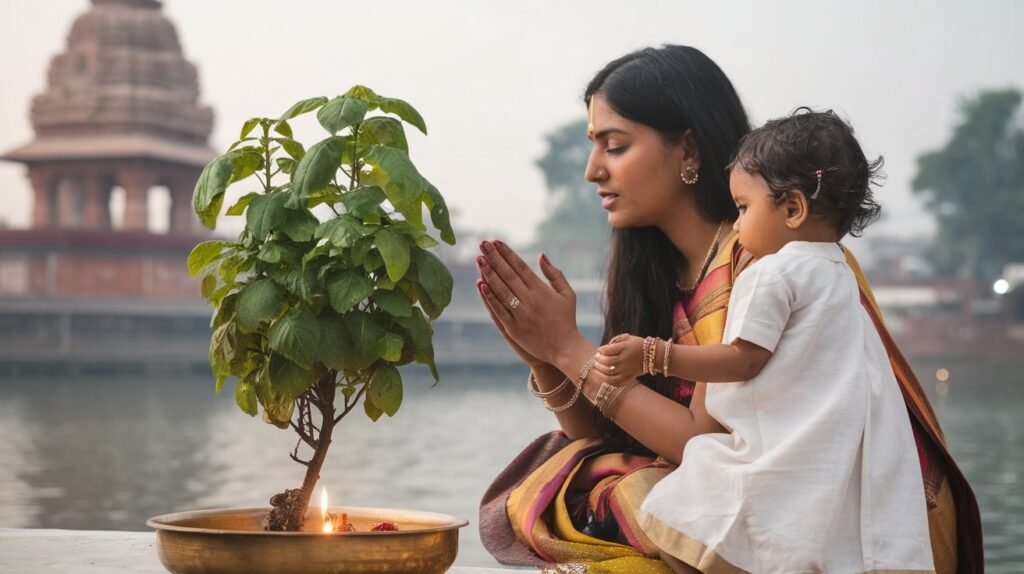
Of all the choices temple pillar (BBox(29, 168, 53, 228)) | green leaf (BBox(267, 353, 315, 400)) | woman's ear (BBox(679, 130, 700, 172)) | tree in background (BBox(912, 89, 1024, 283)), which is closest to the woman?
woman's ear (BBox(679, 130, 700, 172))

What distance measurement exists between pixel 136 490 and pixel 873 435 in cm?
1153

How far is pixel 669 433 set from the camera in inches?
55.1

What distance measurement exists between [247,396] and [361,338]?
143mm

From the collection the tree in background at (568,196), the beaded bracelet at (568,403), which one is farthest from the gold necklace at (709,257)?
the tree in background at (568,196)

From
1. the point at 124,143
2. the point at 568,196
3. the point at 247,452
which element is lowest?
the point at 247,452

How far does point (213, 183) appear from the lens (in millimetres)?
1361

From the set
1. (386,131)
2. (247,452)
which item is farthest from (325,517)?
(247,452)

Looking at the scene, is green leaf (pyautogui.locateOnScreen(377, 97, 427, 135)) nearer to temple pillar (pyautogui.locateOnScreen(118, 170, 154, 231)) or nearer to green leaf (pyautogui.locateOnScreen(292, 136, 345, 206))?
green leaf (pyautogui.locateOnScreen(292, 136, 345, 206))

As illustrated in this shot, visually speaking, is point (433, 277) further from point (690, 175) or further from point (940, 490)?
point (940, 490)

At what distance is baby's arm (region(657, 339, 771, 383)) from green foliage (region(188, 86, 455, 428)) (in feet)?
0.79

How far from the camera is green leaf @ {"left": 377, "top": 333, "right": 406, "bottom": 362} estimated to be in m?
1.36

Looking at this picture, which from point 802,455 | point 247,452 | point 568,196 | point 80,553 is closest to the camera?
point 802,455

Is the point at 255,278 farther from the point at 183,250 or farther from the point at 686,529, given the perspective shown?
the point at 183,250

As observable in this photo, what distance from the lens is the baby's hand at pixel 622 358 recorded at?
131 cm
